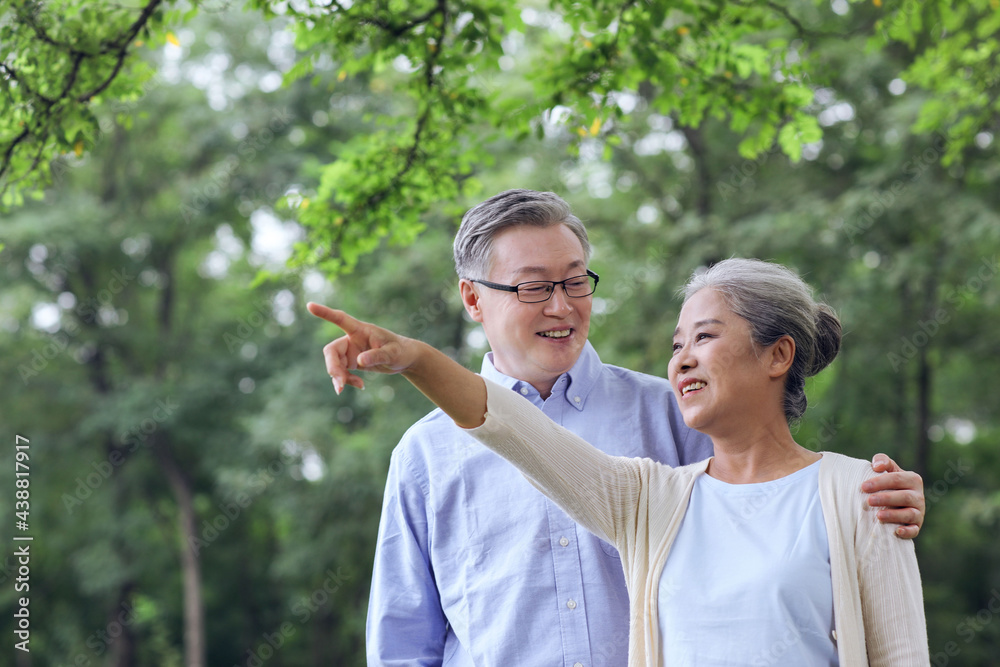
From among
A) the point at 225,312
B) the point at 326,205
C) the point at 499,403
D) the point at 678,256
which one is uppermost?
the point at 225,312

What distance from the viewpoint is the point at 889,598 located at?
72.1 inches

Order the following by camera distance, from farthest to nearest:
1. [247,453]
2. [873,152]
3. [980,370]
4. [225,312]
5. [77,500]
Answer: [225,312] < [77,500] < [247,453] < [980,370] < [873,152]

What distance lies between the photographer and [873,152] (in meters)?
10.3

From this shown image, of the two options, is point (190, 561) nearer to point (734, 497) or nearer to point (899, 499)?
point (734, 497)

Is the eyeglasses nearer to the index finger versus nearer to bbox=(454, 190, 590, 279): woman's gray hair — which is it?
bbox=(454, 190, 590, 279): woman's gray hair

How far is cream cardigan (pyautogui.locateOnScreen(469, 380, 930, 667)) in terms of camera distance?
1815 millimetres

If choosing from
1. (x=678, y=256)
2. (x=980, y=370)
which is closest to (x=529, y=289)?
(x=678, y=256)

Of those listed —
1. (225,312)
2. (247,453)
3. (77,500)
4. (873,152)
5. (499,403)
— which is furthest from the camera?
(225,312)

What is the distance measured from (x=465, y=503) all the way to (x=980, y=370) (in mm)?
11663

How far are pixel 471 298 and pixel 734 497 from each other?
3.28 feet

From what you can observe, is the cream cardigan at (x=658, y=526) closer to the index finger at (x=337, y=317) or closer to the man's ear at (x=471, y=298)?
the index finger at (x=337, y=317)

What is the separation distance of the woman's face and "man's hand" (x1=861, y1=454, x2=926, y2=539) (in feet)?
1.00

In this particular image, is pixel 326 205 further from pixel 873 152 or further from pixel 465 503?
pixel 873 152

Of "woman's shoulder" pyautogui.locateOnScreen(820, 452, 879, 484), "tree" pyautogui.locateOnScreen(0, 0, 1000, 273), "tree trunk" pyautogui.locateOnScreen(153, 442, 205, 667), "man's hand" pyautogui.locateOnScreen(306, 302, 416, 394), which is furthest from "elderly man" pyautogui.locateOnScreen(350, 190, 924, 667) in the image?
"tree trunk" pyautogui.locateOnScreen(153, 442, 205, 667)
